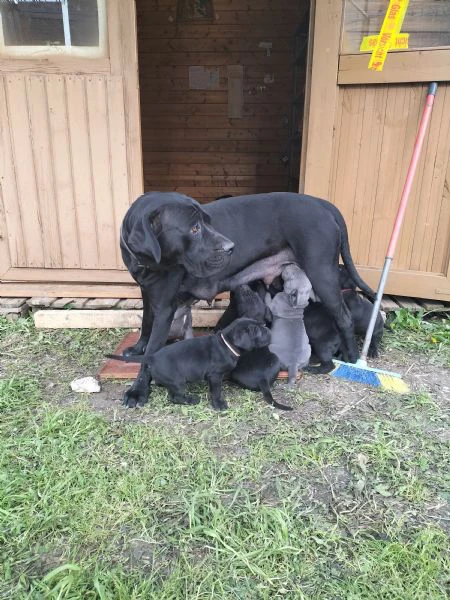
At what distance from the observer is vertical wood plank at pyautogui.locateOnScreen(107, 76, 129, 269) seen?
11.6 feet

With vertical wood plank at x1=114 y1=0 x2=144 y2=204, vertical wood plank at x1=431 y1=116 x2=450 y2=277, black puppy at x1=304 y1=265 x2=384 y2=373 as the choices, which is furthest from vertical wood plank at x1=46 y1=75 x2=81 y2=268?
vertical wood plank at x1=431 y1=116 x2=450 y2=277

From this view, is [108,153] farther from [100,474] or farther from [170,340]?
[100,474]

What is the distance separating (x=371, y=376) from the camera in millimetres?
2797

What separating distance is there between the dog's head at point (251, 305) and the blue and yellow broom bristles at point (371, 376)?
566 millimetres

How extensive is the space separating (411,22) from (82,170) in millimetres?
2743

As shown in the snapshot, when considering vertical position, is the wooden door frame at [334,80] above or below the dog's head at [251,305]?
above

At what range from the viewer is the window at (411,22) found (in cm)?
323

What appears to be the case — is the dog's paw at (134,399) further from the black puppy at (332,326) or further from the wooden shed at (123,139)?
the wooden shed at (123,139)

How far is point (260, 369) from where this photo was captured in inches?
103

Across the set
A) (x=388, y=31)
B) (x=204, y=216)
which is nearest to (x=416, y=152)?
(x=388, y=31)

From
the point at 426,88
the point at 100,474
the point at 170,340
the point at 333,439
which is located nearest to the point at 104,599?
the point at 100,474

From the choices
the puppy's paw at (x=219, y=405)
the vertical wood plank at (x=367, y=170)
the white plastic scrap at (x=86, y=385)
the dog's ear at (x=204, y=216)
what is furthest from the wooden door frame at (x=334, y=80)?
the white plastic scrap at (x=86, y=385)

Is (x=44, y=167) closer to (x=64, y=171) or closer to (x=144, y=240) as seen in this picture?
(x=64, y=171)

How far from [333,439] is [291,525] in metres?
0.63
